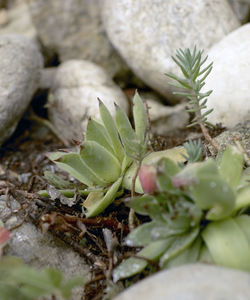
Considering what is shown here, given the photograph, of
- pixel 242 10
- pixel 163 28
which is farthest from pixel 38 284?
pixel 242 10

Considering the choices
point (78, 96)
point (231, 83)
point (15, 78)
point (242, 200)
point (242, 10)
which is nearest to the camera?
point (242, 200)

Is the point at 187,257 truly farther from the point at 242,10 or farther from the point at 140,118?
the point at 242,10

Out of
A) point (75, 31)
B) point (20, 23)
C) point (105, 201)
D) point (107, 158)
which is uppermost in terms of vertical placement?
point (20, 23)

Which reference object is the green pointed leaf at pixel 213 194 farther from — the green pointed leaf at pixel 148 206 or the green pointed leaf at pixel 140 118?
the green pointed leaf at pixel 140 118

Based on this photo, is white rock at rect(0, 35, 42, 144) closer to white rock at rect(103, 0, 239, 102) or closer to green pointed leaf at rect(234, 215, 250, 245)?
white rock at rect(103, 0, 239, 102)

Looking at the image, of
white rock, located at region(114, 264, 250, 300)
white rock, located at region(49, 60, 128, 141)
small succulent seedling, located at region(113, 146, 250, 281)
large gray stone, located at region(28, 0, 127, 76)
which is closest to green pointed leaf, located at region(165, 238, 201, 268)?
small succulent seedling, located at region(113, 146, 250, 281)

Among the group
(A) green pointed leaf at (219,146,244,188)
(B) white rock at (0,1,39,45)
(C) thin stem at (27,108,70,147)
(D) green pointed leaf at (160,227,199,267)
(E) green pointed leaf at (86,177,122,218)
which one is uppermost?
(B) white rock at (0,1,39,45)

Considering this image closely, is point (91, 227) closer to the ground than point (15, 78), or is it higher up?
closer to the ground

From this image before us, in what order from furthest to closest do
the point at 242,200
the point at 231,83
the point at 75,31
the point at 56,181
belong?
1. the point at 75,31
2. the point at 231,83
3. the point at 56,181
4. the point at 242,200
